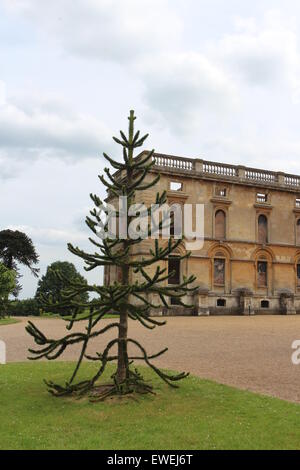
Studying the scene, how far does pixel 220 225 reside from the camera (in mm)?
40000

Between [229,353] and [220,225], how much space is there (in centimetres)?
2495

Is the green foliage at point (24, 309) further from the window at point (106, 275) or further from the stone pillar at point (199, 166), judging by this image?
the stone pillar at point (199, 166)

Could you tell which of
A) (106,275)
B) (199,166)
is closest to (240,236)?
(199,166)

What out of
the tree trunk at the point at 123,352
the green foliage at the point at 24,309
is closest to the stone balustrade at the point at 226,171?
the green foliage at the point at 24,309

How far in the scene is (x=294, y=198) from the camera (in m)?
43.5

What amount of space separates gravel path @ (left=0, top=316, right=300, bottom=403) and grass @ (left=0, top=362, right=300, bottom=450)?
4.41ft

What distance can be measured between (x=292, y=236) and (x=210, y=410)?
36.1 meters

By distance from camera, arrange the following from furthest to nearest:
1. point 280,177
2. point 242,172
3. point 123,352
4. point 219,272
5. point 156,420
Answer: point 280,177
point 242,172
point 219,272
point 123,352
point 156,420

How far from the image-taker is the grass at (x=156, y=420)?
680 cm

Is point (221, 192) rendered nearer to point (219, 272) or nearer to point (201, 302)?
point (219, 272)

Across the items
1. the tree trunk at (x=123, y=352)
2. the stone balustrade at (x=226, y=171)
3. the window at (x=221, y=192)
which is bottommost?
the tree trunk at (x=123, y=352)

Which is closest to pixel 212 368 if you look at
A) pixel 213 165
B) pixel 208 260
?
pixel 208 260

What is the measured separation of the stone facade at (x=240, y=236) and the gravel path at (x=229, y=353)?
49.4 ft
